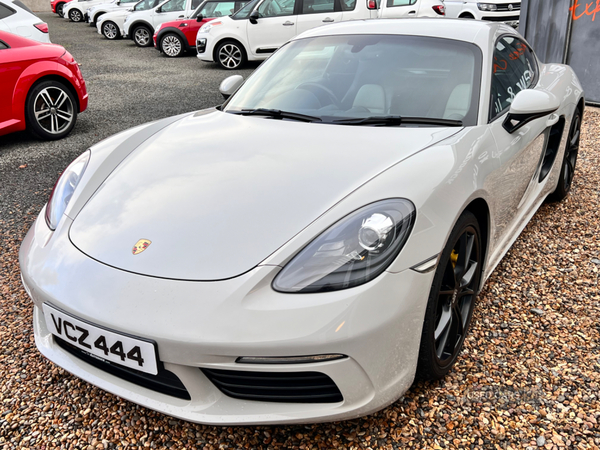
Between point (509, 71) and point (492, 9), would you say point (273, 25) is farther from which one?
point (509, 71)

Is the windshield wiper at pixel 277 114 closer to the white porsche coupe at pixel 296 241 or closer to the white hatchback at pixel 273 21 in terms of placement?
the white porsche coupe at pixel 296 241

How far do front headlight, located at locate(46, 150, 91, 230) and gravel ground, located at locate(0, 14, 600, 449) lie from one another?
2.22 feet

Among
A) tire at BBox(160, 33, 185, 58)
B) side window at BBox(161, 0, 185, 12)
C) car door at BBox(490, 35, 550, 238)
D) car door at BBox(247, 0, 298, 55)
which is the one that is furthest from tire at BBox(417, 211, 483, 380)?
side window at BBox(161, 0, 185, 12)

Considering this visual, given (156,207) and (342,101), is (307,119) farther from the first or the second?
(156,207)

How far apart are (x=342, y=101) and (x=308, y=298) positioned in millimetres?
1390

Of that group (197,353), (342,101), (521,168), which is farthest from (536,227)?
(197,353)

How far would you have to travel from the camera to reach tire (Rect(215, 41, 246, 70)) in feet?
36.2

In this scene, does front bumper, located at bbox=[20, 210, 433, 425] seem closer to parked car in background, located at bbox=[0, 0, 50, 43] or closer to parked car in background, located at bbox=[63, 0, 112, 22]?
parked car in background, located at bbox=[0, 0, 50, 43]

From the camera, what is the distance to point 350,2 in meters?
10.6

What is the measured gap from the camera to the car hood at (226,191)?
71.9 inches

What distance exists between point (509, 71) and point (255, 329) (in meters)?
2.21

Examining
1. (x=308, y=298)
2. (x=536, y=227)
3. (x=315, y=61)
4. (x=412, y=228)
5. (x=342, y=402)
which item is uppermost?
(x=315, y=61)

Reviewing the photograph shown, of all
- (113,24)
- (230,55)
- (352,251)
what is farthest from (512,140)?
(113,24)

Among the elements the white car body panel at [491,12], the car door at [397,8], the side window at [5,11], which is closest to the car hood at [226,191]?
the side window at [5,11]
